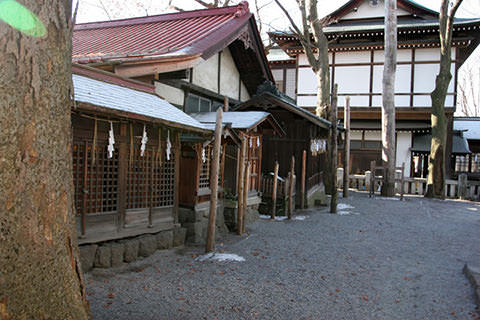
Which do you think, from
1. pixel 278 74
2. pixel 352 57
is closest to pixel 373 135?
pixel 352 57

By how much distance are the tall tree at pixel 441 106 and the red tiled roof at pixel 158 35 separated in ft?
34.8

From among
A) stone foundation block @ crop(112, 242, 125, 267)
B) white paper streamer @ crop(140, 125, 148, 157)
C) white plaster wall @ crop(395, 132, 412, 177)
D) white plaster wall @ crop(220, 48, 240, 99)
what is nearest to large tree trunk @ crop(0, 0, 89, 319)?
stone foundation block @ crop(112, 242, 125, 267)

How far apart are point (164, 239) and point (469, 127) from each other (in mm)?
23199

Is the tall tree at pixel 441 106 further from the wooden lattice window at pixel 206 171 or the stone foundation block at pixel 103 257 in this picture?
the stone foundation block at pixel 103 257

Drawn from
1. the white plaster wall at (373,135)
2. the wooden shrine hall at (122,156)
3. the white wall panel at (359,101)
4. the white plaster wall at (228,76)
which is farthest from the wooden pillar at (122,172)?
the white plaster wall at (373,135)

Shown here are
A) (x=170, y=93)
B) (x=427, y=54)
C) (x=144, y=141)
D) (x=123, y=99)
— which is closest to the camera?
(x=123, y=99)

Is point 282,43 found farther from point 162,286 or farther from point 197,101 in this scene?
point 162,286

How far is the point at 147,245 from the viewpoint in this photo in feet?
23.0

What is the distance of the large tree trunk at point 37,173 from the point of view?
2328 mm

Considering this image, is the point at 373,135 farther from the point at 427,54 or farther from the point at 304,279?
the point at 304,279

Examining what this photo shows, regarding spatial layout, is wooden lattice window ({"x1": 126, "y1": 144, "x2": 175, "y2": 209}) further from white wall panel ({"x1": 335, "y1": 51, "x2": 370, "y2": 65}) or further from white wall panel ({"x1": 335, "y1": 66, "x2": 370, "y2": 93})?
white wall panel ({"x1": 335, "y1": 51, "x2": 370, "y2": 65})

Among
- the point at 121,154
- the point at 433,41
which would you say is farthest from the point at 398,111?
the point at 121,154

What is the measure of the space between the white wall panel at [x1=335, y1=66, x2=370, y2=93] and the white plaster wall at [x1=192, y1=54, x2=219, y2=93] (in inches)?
463

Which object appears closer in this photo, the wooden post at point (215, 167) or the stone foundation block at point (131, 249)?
the stone foundation block at point (131, 249)
